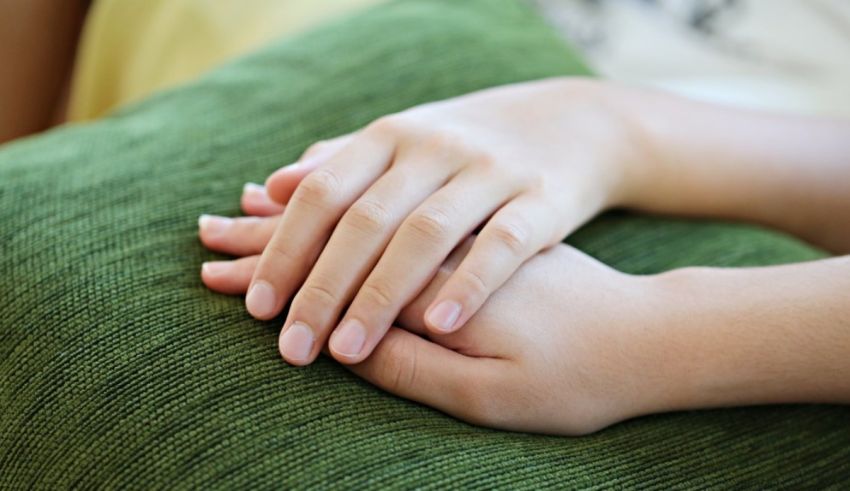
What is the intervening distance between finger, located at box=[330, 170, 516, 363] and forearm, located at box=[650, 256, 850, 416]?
0.48ft

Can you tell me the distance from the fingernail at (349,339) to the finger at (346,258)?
0.04 feet

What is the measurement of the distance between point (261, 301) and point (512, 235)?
0.17 metres

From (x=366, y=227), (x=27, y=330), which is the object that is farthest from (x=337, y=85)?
(x=27, y=330)

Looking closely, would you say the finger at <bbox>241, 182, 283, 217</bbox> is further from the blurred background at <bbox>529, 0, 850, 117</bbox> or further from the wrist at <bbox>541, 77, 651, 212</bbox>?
the blurred background at <bbox>529, 0, 850, 117</bbox>

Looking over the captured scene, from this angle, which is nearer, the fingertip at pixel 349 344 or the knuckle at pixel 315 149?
the fingertip at pixel 349 344

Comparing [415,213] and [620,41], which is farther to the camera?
[620,41]

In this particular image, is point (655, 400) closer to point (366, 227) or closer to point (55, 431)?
point (366, 227)

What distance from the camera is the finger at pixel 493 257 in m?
0.54

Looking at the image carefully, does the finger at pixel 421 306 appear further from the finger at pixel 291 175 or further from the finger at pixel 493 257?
A: the finger at pixel 291 175

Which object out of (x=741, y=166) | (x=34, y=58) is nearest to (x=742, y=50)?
(x=741, y=166)

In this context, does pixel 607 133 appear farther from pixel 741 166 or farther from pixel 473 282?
pixel 473 282

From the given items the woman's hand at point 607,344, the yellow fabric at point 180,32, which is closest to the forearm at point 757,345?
the woman's hand at point 607,344

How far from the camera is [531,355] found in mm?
544

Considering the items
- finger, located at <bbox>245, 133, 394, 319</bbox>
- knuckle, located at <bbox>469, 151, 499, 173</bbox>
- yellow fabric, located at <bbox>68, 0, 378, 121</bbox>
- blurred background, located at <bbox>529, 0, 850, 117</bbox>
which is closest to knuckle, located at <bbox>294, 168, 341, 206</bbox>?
finger, located at <bbox>245, 133, 394, 319</bbox>
